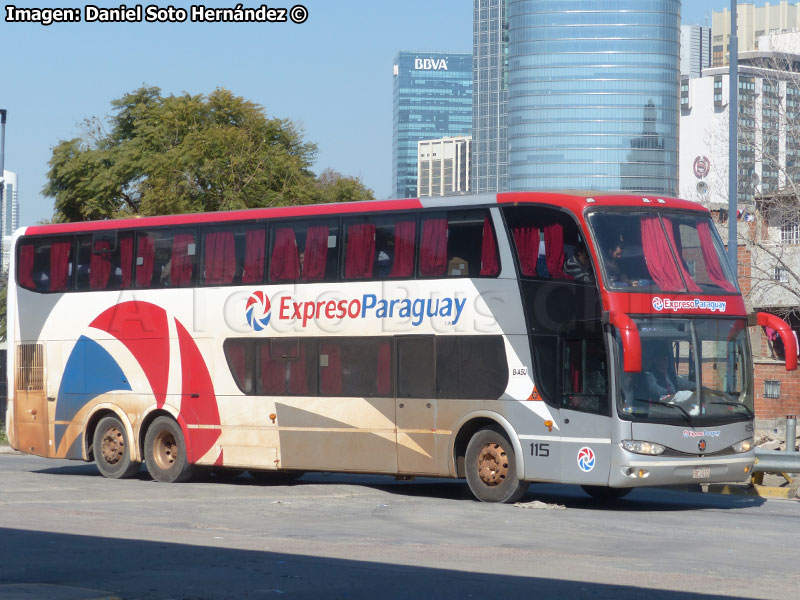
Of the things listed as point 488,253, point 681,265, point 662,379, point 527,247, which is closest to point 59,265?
point 488,253

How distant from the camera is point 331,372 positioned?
19.5 m

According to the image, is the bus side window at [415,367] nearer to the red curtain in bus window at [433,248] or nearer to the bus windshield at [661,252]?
the red curtain in bus window at [433,248]

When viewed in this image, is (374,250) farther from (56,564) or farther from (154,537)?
(56,564)

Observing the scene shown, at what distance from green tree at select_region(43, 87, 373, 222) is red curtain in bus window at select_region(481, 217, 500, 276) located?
85.8 feet

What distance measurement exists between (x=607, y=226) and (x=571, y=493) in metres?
5.34

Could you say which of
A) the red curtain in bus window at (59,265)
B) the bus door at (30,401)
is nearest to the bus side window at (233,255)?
the red curtain in bus window at (59,265)

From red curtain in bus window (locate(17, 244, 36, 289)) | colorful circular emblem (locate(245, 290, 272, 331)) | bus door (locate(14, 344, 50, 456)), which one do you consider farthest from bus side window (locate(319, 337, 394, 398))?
red curtain in bus window (locate(17, 244, 36, 289))

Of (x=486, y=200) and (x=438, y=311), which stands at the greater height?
(x=486, y=200)

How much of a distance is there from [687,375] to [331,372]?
17.1ft

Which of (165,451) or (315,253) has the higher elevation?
(315,253)

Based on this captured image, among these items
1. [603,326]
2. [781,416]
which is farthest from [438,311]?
[781,416]

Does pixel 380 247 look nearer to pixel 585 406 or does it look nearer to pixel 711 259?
pixel 585 406

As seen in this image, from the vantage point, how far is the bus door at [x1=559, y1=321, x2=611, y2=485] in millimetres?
16742

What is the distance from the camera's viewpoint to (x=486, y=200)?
17953mm
